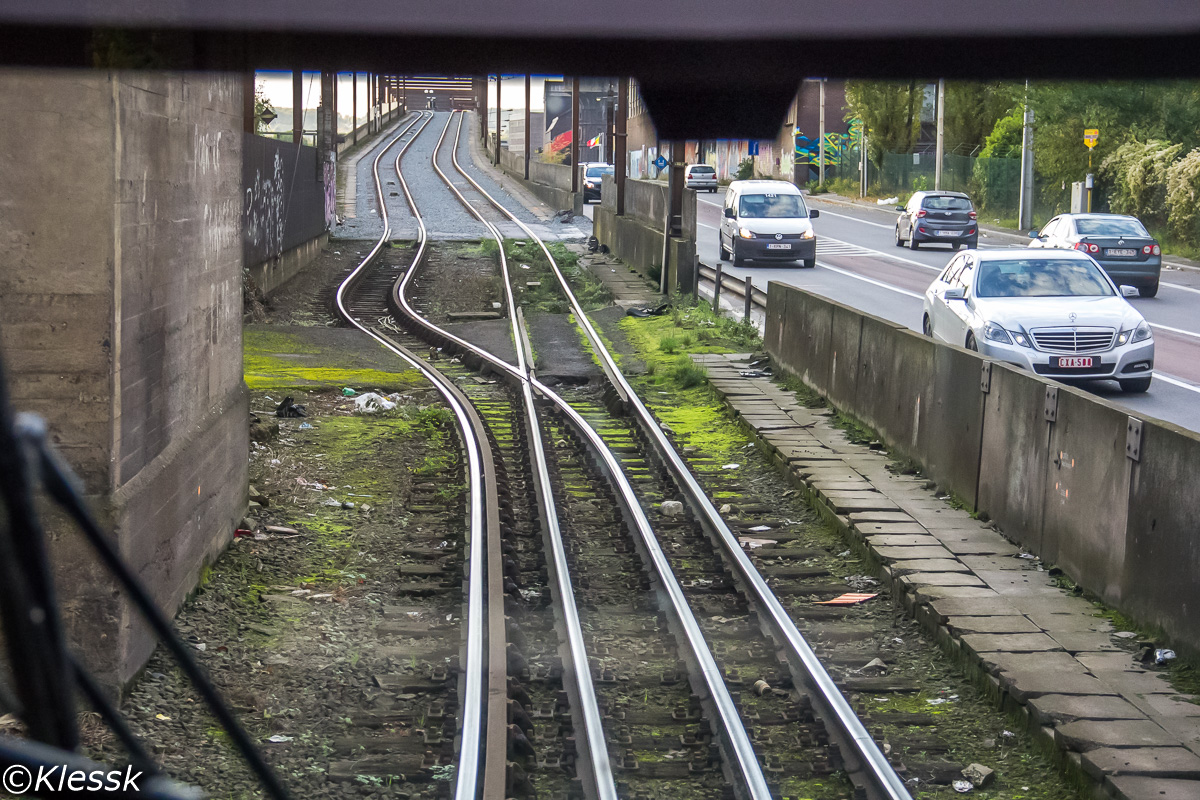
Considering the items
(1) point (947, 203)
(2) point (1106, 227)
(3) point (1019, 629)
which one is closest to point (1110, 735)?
(3) point (1019, 629)

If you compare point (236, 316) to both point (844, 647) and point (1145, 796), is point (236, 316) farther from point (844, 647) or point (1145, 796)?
point (1145, 796)

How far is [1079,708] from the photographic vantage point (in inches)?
227

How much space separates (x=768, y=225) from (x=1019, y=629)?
2420 cm

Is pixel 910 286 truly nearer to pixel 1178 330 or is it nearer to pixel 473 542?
pixel 1178 330

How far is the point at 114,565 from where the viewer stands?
1486mm

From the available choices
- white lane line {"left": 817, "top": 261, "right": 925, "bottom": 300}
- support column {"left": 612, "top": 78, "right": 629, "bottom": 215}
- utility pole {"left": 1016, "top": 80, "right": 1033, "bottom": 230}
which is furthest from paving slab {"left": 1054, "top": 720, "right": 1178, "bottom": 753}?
utility pole {"left": 1016, "top": 80, "right": 1033, "bottom": 230}

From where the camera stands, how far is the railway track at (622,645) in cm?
546

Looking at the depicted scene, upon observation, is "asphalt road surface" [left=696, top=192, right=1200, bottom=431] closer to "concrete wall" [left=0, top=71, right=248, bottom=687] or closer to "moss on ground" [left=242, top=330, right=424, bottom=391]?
"concrete wall" [left=0, top=71, right=248, bottom=687]

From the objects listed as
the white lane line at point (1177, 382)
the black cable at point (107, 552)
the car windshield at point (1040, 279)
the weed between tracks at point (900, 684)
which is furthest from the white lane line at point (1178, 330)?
the black cable at point (107, 552)

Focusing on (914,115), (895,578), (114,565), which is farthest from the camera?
(914,115)

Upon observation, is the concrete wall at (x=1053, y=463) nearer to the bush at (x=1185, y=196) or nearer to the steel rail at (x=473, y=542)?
the steel rail at (x=473, y=542)

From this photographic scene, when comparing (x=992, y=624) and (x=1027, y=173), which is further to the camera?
(x=1027, y=173)

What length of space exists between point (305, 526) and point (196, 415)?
1852 mm

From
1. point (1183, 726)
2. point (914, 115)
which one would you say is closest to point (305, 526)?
point (1183, 726)
